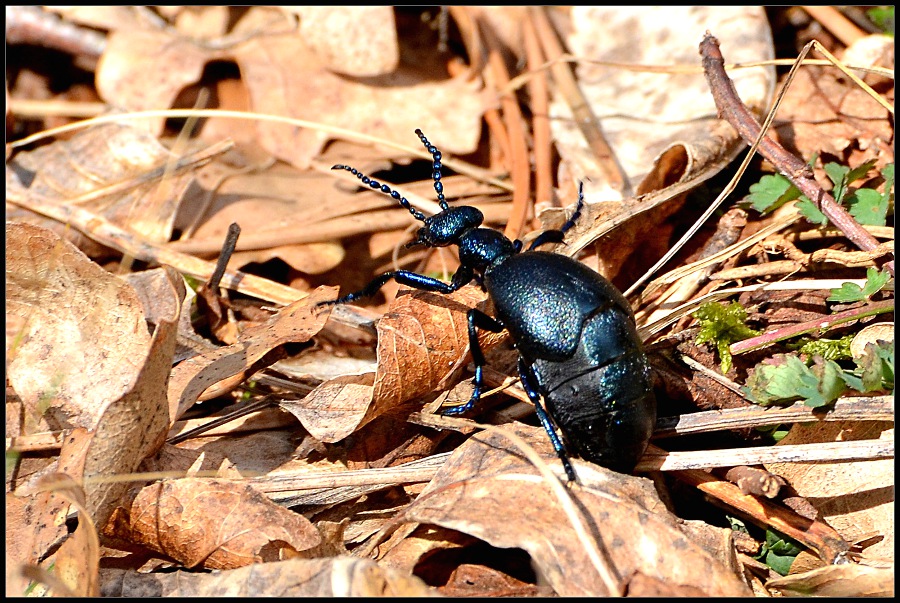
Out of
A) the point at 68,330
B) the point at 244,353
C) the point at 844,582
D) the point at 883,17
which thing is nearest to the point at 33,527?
the point at 68,330

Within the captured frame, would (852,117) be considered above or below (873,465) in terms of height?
above

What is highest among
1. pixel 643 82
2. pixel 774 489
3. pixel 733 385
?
pixel 643 82

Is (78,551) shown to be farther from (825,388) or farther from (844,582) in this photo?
(825,388)

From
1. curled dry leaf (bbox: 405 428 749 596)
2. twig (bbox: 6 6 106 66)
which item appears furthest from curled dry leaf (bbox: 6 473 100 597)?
twig (bbox: 6 6 106 66)

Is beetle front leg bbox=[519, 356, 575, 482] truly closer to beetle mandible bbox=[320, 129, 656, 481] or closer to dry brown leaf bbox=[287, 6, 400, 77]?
beetle mandible bbox=[320, 129, 656, 481]

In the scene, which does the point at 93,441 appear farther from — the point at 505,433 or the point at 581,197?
the point at 581,197

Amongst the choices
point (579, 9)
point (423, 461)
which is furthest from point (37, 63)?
point (423, 461)
